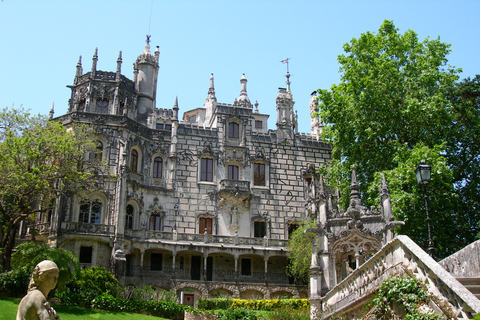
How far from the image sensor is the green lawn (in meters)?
19.1

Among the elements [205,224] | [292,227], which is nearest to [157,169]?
[205,224]

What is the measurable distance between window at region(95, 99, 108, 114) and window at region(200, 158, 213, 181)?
26.0ft

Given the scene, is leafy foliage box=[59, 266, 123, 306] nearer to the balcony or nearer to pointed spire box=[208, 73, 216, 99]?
the balcony

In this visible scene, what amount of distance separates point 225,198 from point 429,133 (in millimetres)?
14909

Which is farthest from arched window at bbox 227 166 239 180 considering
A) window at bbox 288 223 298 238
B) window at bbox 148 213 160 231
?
window at bbox 148 213 160 231

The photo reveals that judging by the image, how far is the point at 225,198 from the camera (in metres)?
37.3

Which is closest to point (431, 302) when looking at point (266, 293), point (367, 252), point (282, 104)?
point (367, 252)

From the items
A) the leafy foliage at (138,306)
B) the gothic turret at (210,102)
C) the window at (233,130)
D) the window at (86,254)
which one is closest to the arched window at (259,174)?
the window at (233,130)

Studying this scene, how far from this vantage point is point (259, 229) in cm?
3781

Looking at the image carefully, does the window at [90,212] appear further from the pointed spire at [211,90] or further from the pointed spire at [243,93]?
the pointed spire at [211,90]

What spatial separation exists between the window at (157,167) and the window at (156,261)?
18.9 feet

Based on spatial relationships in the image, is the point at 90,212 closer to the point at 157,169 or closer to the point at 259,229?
the point at 157,169

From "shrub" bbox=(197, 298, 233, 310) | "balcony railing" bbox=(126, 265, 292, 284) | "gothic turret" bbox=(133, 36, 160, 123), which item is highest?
"gothic turret" bbox=(133, 36, 160, 123)

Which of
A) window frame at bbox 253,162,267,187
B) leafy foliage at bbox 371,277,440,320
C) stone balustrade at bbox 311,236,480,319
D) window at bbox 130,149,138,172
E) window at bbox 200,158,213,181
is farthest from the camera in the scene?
window frame at bbox 253,162,267,187
